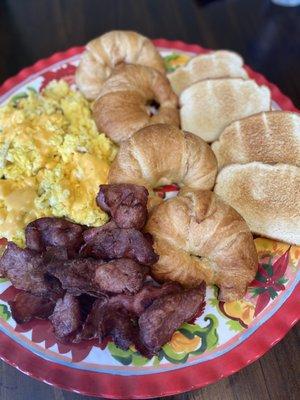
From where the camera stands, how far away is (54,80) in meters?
2.29

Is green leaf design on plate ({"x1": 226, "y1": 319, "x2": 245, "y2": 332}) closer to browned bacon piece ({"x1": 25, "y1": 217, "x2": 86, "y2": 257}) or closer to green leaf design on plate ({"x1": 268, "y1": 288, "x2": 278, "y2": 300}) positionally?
green leaf design on plate ({"x1": 268, "y1": 288, "x2": 278, "y2": 300})

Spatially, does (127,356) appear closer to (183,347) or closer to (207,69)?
(183,347)

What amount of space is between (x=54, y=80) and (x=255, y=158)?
1.12m

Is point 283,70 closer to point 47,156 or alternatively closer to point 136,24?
point 136,24

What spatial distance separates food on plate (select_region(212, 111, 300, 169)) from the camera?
6.25 ft

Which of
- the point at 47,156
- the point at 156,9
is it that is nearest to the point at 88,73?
the point at 47,156

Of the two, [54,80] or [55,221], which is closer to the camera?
[55,221]

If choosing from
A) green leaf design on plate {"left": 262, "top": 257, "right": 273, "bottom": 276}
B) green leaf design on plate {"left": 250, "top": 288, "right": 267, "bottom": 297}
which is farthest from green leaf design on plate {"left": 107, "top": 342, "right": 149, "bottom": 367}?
green leaf design on plate {"left": 262, "top": 257, "right": 273, "bottom": 276}

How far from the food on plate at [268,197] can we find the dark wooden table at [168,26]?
2.66 feet

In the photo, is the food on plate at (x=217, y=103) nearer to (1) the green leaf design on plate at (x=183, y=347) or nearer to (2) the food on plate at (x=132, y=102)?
(2) the food on plate at (x=132, y=102)

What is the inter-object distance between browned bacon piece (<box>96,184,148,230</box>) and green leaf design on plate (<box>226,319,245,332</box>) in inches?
18.4

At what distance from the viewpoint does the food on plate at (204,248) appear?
5.20ft

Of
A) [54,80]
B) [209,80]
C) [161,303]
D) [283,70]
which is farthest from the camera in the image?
[283,70]

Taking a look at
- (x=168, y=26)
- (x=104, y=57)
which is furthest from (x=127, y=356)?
(x=168, y=26)
